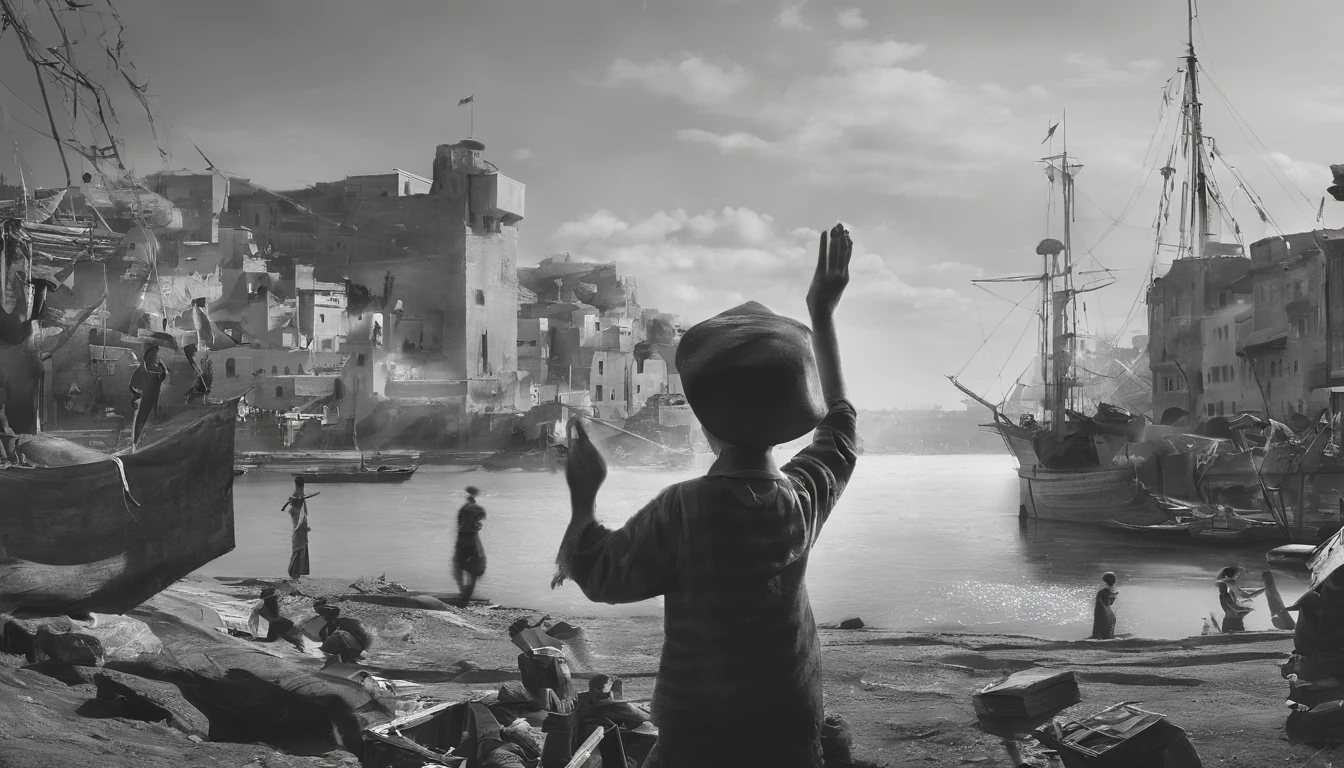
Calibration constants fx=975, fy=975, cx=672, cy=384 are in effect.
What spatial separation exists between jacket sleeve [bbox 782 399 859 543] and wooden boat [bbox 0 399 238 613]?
17.5 feet

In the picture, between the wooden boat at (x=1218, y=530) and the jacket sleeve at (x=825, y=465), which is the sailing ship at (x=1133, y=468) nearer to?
the wooden boat at (x=1218, y=530)

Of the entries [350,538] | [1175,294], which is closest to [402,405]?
[350,538]

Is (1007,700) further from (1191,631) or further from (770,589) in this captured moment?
(1191,631)

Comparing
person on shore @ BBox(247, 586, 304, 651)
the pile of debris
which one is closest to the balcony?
person on shore @ BBox(247, 586, 304, 651)

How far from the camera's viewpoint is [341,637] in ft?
21.9

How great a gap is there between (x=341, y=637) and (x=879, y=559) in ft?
65.6

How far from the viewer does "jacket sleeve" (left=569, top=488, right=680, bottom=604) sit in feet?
5.47

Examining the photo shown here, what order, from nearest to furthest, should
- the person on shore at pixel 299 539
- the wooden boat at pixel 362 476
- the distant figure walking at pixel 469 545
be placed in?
the distant figure walking at pixel 469 545 → the person on shore at pixel 299 539 → the wooden boat at pixel 362 476

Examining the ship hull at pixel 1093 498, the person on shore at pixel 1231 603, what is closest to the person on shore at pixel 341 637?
the person on shore at pixel 1231 603

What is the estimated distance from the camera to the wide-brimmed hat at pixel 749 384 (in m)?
1.68

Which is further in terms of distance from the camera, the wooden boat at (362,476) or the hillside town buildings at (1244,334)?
the wooden boat at (362,476)

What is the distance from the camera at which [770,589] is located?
1.75m

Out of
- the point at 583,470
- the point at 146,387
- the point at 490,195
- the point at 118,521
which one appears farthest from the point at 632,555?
the point at 490,195

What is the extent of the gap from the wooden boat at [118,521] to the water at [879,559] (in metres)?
2.86
